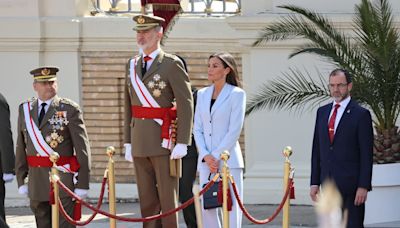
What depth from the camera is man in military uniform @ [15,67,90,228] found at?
8.13 meters

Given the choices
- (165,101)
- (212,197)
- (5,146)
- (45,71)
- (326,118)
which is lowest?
(212,197)

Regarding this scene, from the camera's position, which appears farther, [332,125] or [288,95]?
[288,95]

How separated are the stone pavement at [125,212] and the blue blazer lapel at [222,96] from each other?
7.64 ft

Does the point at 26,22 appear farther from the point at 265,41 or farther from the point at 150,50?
the point at 150,50

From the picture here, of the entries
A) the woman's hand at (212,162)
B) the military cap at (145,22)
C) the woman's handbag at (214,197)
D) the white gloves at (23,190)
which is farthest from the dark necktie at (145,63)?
the white gloves at (23,190)

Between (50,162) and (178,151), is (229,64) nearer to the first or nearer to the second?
(178,151)

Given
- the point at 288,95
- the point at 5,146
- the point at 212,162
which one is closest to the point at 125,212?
the point at 288,95

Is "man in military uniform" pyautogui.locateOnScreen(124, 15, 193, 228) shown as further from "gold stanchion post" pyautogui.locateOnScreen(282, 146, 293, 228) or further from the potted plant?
the potted plant

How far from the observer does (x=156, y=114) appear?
323 inches

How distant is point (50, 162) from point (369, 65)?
3.24 metres

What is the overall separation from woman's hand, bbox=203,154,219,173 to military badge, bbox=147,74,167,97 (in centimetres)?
59

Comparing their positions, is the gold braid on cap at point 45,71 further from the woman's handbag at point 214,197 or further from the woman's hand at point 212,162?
the woman's handbag at point 214,197

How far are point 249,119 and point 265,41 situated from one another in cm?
93

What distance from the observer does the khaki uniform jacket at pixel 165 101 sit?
26.7ft
